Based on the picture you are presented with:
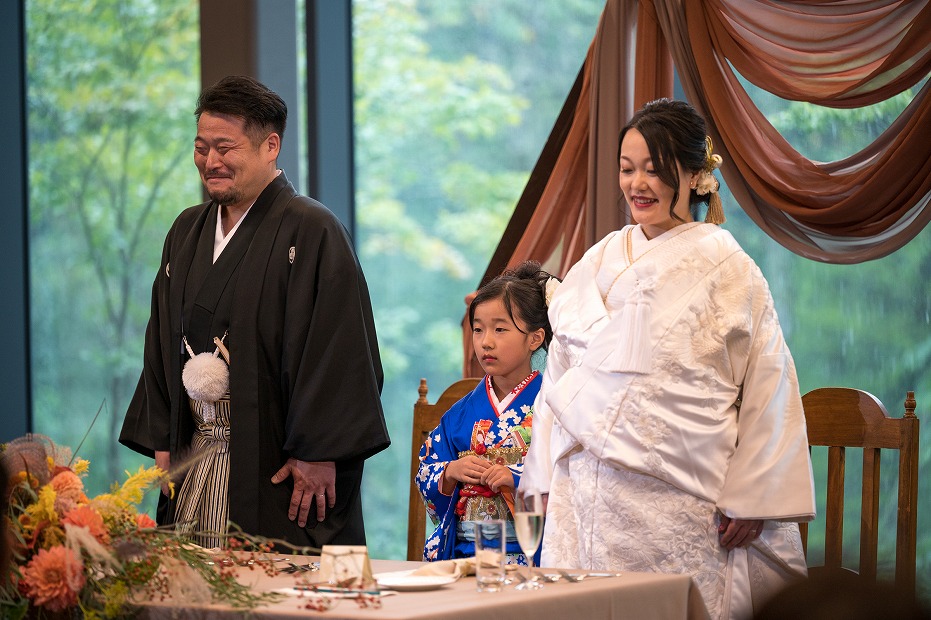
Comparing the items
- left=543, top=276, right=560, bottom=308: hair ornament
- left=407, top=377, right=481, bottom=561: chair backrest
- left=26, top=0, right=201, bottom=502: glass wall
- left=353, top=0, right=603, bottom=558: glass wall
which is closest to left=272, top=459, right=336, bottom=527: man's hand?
left=407, top=377, right=481, bottom=561: chair backrest

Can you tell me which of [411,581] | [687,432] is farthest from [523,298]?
[411,581]

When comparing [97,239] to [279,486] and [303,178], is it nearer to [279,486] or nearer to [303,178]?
[303,178]

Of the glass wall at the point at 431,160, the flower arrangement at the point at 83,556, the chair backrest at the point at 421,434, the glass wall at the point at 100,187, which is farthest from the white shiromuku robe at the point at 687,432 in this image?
the glass wall at the point at 100,187

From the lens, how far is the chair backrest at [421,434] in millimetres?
3000

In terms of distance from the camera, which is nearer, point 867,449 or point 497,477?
point 867,449

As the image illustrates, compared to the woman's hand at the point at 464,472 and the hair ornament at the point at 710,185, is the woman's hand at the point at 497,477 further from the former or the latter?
the hair ornament at the point at 710,185

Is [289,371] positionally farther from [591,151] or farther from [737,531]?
[591,151]

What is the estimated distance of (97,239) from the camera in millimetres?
5281

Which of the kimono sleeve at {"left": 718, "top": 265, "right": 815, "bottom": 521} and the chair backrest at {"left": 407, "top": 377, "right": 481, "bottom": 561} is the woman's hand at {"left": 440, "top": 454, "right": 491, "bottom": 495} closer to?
the chair backrest at {"left": 407, "top": 377, "right": 481, "bottom": 561}

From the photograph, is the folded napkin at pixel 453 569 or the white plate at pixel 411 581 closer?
the white plate at pixel 411 581

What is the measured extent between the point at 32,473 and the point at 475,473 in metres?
1.21

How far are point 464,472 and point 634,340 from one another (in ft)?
1.83

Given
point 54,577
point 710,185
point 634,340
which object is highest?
point 710,185

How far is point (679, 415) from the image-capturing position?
91.7 inches
